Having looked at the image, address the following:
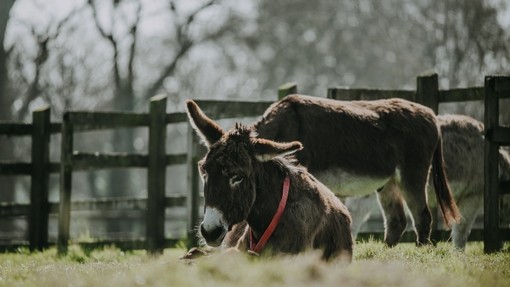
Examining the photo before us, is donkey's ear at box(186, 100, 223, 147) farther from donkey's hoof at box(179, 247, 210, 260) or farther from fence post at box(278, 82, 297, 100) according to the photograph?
fence post at box(278, 82, 297, 100)

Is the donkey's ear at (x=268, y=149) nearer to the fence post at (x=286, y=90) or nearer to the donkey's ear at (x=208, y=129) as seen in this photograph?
the donkey's ear at (x=208, y=129)

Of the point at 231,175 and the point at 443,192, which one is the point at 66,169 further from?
the point at 231,175

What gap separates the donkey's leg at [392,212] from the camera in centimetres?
975

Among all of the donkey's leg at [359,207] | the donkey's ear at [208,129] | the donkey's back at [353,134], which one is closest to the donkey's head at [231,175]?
the donkey's ear at [208,129]

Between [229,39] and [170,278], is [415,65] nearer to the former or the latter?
[229,39]

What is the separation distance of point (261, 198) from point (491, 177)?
3858 millimetres

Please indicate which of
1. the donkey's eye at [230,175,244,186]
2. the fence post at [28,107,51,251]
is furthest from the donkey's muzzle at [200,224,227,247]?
the fence post at [28,107,51,251]

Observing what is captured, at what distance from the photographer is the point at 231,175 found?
6.28 metres

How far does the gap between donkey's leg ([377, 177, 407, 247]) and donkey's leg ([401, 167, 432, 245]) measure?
236 millimetres

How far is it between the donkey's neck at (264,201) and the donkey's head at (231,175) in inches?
3.5

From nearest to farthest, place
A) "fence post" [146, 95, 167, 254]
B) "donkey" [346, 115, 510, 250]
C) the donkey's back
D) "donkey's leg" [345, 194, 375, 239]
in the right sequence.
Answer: the donkey's back
"donkey" [346, 115, 510, 250]
"fence post" [146, 95, 167, 254]
"donkey's leg" [345, 194, 375, 239]

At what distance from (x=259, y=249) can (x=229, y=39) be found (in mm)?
32893

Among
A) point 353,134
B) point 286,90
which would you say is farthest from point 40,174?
point 353,134

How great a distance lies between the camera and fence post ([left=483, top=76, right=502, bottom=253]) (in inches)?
366
